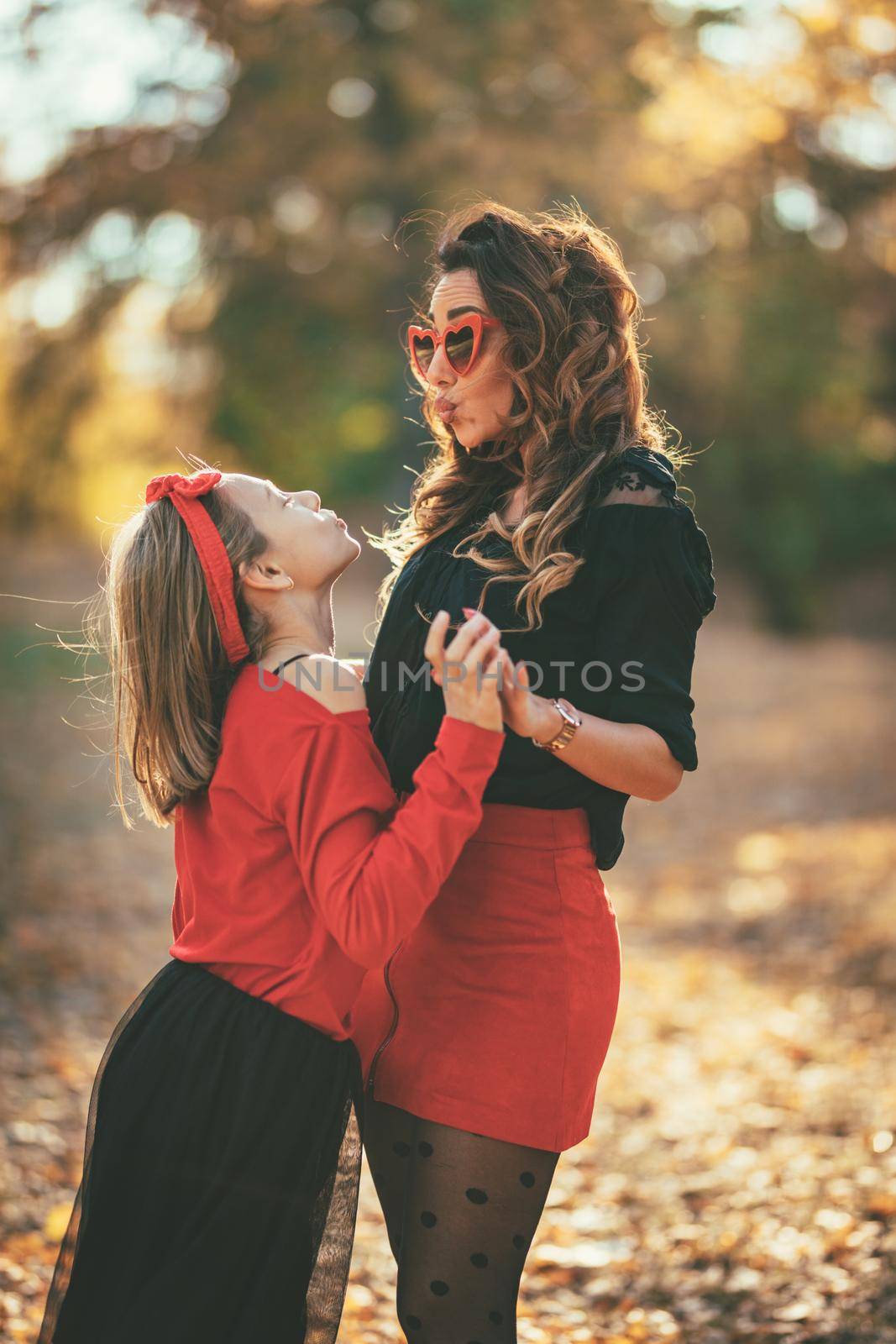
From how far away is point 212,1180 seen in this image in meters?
1.84

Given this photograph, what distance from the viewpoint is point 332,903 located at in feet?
5.68

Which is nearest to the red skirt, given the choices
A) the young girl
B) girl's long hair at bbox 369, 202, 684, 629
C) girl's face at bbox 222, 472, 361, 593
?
the young girl

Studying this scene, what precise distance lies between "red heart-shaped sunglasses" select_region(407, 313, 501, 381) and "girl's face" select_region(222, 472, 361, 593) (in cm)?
35

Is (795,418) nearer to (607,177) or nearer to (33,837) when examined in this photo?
(607,177)

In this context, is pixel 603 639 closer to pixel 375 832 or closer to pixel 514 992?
pixel 375 832

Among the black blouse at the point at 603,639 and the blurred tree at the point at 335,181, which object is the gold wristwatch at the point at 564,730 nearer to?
the black blouse at the point at 603,639

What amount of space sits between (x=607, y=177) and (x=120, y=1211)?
13144mm

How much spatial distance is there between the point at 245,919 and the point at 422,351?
3.50 ft

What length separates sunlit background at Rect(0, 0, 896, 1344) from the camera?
162 inches

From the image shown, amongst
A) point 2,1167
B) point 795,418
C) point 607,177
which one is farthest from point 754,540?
point 2,1167

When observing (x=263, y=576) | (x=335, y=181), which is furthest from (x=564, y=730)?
(x=335, y=181)

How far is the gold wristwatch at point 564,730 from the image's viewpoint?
176 cm

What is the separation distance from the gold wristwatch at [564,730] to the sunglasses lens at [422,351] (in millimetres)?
750

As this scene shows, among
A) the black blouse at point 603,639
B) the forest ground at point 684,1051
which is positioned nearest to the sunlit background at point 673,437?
the forest ground at point 684,1051
